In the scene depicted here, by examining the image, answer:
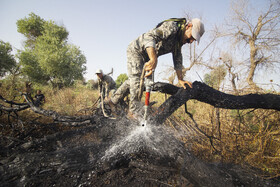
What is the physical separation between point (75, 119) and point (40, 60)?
1777 cm

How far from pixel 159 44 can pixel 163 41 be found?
3.7 inches

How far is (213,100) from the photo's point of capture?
2.27 m

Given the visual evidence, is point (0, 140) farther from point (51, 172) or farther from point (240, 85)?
point (240, 85)

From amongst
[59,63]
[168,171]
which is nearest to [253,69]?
[168,171]

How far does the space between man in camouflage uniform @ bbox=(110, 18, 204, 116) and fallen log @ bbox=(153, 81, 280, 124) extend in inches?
8.5

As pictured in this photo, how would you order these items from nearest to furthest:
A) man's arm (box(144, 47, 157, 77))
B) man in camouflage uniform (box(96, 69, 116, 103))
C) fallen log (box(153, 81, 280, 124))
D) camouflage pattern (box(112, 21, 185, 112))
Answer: man's arm (box(144, 47, 157, 77)) < fallen log (box(153, 81, 280, 124)) < camouflage pattern (box(112, 21, 185, 112)) < man in camouflage uniform (box(96, 69, 116, 103))

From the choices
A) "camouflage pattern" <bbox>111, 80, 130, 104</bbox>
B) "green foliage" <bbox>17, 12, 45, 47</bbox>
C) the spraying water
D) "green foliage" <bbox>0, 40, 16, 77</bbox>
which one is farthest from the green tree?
the spraying water

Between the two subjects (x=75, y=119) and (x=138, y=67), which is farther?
(x=75, y=119)

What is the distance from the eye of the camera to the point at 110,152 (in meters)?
1.73

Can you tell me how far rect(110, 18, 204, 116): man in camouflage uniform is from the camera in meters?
2.05

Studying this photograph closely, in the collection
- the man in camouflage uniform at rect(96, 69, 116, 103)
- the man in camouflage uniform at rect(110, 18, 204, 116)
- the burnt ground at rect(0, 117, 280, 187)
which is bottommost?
the burnt ground at rect(0, 117, 280, 187)

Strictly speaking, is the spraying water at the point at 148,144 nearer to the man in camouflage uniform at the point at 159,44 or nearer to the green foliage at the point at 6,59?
the man in camouflage uniform at the point at 159,44

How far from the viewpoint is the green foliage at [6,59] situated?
48.5 feet

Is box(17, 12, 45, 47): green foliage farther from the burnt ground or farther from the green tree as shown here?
the burnt ground
